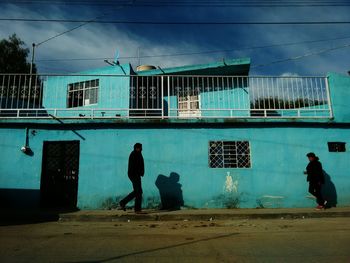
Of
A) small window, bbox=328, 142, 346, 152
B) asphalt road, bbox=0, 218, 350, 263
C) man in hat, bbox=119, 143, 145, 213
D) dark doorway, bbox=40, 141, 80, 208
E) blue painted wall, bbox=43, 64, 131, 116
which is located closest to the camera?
asphalt road, bbox=0, 218, 350, 263

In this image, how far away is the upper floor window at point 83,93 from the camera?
52.1ft

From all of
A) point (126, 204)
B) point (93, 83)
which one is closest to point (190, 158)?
point (126, 204)

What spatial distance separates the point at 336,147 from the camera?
9859mm

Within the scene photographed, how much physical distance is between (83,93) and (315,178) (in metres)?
10.9

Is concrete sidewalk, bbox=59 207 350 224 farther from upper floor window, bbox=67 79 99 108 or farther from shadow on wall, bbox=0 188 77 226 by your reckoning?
upper floor window, bbox=67 79 99 108

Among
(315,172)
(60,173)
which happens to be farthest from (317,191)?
(60,173)

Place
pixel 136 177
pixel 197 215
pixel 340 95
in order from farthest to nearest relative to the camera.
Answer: pixel 340 95, pixel 136 177, pixel 197 215

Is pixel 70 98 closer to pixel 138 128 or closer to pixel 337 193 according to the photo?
pixel 138 128

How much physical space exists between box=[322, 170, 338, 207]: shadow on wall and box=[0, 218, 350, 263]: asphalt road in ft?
5.75

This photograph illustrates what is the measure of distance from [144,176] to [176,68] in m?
7.45

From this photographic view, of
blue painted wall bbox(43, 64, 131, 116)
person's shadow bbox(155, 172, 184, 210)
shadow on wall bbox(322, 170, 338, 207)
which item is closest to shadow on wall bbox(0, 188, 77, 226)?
person's shadow bbox(155, 172, 184, 210)

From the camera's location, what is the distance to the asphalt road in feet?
14.9

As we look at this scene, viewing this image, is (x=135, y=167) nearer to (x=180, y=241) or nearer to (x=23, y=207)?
(x=180, y=241)

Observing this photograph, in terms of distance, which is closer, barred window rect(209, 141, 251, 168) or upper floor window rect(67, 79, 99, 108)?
barred window rect(209, 141, 251, 168)
